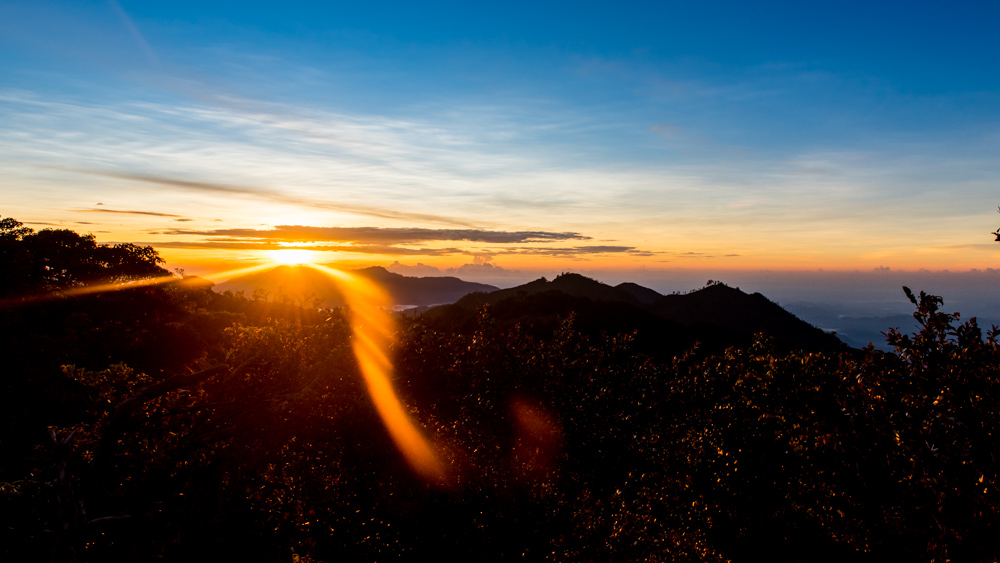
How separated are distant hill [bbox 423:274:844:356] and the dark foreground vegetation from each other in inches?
175

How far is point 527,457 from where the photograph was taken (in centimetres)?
1306

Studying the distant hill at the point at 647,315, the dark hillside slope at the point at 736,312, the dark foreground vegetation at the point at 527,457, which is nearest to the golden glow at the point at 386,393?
the dark foreground vegetation at the point at 527,457

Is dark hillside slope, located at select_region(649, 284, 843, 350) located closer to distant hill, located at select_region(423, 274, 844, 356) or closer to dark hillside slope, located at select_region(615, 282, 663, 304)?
distant hill, located at select_region(423, 274, 844, 356)

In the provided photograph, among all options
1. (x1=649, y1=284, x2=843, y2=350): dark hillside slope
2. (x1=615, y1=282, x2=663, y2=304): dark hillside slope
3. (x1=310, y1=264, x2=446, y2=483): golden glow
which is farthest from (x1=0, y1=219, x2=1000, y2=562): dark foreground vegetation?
(x1=615, y1=282, x2=663, y2=304): dark hillside slope

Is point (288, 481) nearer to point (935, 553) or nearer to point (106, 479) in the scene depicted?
point (106, 479)

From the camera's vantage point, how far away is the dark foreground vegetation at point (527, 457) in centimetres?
844

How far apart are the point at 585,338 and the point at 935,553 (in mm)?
12087

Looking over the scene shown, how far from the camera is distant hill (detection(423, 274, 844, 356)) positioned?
62469 millimetres

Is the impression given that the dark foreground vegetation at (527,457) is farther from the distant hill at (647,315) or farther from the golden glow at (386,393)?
the distant hill at (647,315)

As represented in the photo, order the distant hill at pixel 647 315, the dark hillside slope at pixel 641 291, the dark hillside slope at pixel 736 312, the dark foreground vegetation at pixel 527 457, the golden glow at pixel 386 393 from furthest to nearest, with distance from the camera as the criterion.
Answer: the dark hillside slope at pixel 641 291 → the dark hillside slope at pixel 736 312 → the distant hill at pixel 647 315 → the golden glow at pixel 386 393 → the dark foreground vegetation at pixel 527 457

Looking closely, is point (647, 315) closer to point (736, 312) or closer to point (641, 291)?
point (736, 312)

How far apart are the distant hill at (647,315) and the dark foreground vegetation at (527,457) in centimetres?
445

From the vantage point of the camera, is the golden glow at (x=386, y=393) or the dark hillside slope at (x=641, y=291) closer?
the golden glow at (x=386, y=393)

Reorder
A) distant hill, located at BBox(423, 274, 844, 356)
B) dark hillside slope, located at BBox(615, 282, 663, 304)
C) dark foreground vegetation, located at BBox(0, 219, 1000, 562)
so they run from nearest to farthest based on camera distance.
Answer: dark foreground vegetation, located at BBox(0, 219, 1000, 562) < distant hill, located at BBox(423, 274, 844, 356) < dark hillside slope, located at BBox(615, 282, 663, 304)
